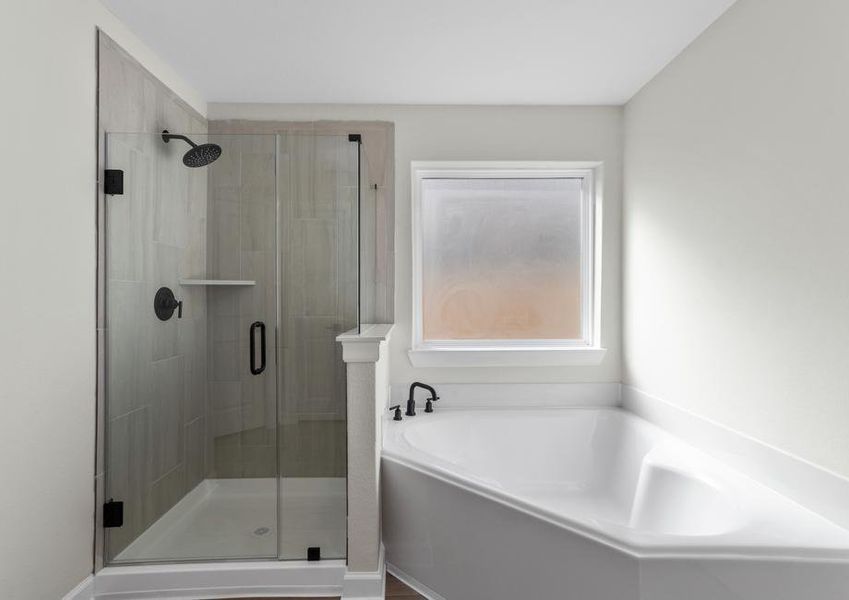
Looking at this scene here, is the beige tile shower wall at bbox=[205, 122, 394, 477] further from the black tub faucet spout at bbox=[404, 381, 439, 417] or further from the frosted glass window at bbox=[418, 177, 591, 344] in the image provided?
the frosted glass window at bbox=[418, 177, 591, 344]

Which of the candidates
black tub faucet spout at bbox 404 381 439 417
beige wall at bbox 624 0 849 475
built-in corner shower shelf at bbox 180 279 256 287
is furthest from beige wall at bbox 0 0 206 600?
beige wall at bbox 624 0 849 475

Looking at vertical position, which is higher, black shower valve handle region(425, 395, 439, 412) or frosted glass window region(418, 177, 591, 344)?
frosted glass window region(418, 177, 591, 344)

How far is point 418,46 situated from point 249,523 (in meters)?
2.08

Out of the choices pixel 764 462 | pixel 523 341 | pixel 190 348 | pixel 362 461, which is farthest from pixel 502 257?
pixel 190 348

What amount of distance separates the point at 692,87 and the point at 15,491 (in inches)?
111

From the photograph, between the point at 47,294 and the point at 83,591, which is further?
the point at 83,591

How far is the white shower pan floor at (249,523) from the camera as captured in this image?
1.89 meters

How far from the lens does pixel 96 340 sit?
5.95 feet

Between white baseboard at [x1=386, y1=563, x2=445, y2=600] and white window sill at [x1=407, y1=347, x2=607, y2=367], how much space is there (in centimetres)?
103

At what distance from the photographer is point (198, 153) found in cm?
190

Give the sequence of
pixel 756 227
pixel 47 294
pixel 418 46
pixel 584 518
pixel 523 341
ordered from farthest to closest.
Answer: pixel 523 341 → pixel 418 46 → pixel 756 227 → pixel 47 294 → pixel 584 518

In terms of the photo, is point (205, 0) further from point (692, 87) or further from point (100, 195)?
point (692, 87)

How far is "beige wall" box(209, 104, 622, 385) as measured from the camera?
2668 millimetres

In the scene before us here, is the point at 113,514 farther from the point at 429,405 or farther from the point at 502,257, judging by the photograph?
the point at 502,257
